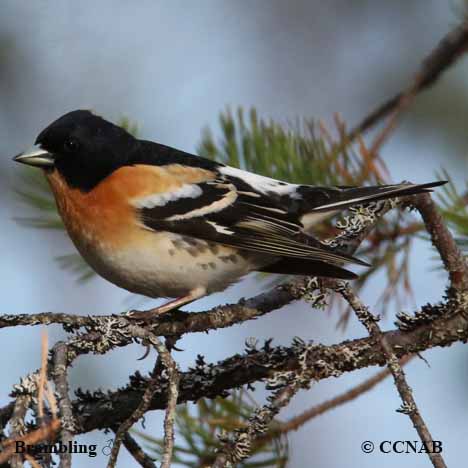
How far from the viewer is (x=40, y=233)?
20.1 feet

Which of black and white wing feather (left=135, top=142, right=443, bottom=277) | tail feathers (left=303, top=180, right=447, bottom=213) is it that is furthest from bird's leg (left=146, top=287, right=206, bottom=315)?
tail feathers (left=303, top=180, right=447, bottom=213)

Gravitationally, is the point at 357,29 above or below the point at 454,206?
above

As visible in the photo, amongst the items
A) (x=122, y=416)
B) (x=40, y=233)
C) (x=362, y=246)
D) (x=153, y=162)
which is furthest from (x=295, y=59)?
(x=122, y=416)

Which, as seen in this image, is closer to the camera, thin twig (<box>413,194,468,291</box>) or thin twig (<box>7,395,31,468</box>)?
thin twig (<box>7,395,31,468</box>)

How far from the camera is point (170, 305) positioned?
11.1ft

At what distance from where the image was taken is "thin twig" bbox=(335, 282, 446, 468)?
198 centimetres

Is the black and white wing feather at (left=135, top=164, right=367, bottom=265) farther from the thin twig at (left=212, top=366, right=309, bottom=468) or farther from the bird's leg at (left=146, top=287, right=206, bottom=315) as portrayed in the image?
the thin twig at (left=212, top=366, right=309, bottom=468)

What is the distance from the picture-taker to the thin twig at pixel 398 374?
6.48 feet

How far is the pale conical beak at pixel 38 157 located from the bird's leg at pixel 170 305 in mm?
842

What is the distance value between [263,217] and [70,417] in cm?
187

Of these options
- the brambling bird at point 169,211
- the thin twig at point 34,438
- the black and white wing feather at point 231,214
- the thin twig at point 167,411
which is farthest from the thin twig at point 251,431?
the black and white wing feather at point 231,214

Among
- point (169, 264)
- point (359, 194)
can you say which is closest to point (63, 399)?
point (169, 264)

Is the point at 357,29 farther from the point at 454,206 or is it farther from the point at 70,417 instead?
the point at 70,417

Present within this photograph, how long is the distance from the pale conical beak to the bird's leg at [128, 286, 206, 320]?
842mm
